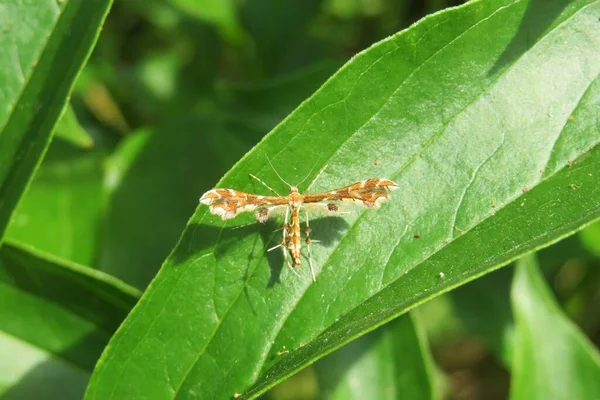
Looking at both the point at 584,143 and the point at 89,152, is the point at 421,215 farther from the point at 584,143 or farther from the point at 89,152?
the point at 89,152

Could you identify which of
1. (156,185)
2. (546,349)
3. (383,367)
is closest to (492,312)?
(546,349)

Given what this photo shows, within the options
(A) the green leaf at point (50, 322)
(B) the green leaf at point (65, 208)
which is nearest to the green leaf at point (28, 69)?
(A) the green leaf at point (50, 322)

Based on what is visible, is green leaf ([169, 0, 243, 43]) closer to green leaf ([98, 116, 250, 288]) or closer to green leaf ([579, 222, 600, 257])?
green leaf ([98, 116, 250, 288])

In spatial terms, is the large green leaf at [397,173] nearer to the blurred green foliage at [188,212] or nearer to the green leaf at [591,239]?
the blurred green foliage at [188,212]

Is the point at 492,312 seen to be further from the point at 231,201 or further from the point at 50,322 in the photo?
the point at 50,322

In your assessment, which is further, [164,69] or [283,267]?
[164,69]

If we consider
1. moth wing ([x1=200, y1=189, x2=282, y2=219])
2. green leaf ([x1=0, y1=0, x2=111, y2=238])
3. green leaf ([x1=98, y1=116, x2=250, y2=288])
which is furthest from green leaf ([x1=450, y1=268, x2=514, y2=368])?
green leaf ([x1=0, y1=0, x2=111, y2=238])

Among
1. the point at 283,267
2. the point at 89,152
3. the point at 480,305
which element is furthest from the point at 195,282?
the point at 480,305
